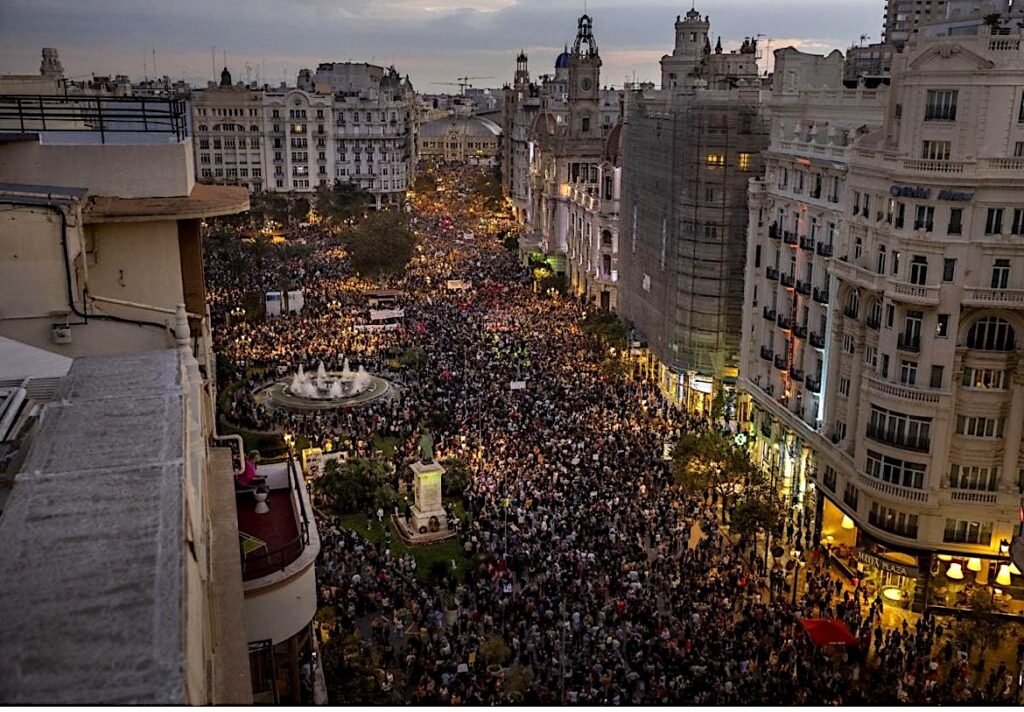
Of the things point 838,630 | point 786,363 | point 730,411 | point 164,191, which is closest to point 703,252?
point 730,411

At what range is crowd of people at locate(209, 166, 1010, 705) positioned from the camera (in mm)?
23594

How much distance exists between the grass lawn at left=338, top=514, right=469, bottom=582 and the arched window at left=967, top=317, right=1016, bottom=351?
17.0 metres

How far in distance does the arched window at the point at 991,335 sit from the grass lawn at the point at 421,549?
1702 cm

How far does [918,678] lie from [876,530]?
23.3 ft

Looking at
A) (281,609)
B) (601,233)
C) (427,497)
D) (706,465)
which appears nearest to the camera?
(281,609)

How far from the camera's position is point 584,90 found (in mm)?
91000

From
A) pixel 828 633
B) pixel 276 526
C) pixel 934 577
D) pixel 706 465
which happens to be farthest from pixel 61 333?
pixel 934 577

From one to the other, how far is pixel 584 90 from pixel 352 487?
64.4 meters

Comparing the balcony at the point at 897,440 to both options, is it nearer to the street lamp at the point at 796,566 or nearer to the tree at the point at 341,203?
the street lamp at the point at 796,566

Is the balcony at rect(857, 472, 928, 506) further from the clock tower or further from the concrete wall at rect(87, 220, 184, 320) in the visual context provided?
the clock tower

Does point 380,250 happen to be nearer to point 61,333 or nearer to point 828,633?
point 828,633

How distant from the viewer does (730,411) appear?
4544 centimetres

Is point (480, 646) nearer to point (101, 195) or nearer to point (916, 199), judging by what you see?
point (101, 195)

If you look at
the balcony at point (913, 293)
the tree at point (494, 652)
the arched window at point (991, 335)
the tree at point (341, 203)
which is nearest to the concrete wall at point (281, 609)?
the tree at point (494, 652)
